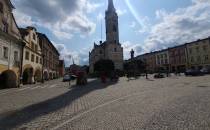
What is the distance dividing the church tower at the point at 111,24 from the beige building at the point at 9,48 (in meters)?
72.6

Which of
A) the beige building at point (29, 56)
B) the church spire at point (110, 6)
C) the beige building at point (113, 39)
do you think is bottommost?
the beige building at point (29, 56)

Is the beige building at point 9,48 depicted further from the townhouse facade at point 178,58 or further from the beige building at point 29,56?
the townhouse facade at point 178,58

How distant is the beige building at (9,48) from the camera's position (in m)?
24.7

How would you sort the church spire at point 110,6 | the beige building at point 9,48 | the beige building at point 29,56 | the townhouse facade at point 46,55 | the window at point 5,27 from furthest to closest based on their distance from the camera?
1. the church spire at point 110,6
2. the townhouse facade at point 46,55
3. the beige building at point 29,56
4. the window at point 5,27
5. the beige building at point 9,48

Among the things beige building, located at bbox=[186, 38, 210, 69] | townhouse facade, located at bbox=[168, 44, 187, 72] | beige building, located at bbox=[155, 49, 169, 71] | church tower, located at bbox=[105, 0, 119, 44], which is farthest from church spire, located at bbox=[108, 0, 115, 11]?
beige building, located at bbox=[186, 38, 210, 69]

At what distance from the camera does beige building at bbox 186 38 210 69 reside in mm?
69812

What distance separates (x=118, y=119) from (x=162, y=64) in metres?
92.5

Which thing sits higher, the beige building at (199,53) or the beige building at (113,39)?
the beige building at (113,39)

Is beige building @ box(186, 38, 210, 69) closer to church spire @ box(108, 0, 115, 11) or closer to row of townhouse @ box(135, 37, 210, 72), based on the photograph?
row of townhouse @ box(135, 37, 210, 72)

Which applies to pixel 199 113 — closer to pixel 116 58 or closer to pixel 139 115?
pixel 139 115

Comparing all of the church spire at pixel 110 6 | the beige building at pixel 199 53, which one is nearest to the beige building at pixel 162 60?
the beige building at pixel 199 53

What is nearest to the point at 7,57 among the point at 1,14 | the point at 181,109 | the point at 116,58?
the point at 1,14

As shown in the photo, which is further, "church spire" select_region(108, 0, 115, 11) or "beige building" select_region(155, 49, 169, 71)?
"church spire" select_region(108, 0, 115, 11)

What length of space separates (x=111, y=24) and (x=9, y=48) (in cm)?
7691
